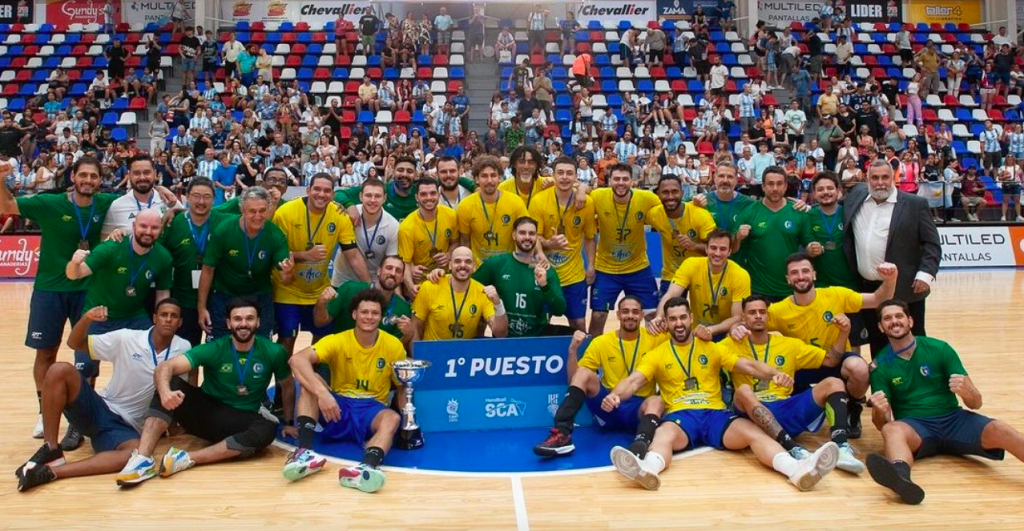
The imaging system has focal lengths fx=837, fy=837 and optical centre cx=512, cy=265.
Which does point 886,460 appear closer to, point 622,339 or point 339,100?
point 622,339

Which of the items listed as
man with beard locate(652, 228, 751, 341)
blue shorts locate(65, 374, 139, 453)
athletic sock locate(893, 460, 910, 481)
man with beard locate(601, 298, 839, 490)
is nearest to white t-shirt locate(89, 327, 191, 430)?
blue shorts locate(65, 374, 139, 453)

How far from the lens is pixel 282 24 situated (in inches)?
950

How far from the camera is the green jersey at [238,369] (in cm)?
545

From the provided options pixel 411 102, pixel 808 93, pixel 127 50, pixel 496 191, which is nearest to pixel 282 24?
pixel 127 50

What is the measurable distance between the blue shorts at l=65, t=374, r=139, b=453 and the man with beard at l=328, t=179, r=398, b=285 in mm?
1992

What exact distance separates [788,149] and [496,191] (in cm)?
1283

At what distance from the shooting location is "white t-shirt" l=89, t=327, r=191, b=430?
Answer: 543cm

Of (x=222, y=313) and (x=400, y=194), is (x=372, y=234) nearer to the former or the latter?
(x=400, y=194)

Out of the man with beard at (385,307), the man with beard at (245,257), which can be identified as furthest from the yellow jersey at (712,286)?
the man with beard at (245,257)

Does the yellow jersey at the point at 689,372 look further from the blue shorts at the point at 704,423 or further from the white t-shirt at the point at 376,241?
the white t-shirt at the point at 376,241

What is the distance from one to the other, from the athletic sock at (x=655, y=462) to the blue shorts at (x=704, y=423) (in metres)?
0.45

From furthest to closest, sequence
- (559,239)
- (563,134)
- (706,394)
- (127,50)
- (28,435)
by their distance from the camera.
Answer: (127,50) < (563,134) < (559,239) < (28,435) < (706,394)

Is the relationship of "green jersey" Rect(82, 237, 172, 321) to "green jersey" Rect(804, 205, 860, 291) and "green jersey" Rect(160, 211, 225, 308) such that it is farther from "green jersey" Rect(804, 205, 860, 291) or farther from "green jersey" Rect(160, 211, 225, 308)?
"green jersey" Rect(804, 205, 860, 291)

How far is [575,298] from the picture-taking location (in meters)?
7.17
